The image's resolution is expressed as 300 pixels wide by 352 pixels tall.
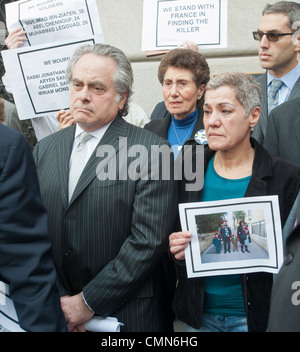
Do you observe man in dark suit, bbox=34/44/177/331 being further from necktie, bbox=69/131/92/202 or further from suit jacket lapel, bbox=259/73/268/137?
suit jacket lapel, bbox=259/73/268/137

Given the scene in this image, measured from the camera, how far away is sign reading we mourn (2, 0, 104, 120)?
2.97 m

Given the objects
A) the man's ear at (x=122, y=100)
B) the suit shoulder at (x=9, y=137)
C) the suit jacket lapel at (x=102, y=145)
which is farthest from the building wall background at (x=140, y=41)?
the suit shoulder at (x=9, y=137)

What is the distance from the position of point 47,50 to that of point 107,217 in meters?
1.20

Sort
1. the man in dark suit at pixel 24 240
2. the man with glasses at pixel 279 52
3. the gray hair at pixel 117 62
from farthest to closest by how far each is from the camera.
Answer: the man with glasses at pixel 279 52
the gray hair at pixel 117 62
the man in dark suit at pixel 24 240

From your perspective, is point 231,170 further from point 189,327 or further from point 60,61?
point 60,61

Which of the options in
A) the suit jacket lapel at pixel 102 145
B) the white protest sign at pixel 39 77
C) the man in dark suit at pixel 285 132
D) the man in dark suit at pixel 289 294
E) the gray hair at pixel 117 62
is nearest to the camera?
the man in dark suit at pixel 289 294

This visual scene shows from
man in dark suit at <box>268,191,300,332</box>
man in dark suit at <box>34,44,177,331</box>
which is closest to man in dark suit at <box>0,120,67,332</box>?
man in dark suit at <box>34,44,177,331</box>

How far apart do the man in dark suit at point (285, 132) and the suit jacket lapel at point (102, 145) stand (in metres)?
0.84

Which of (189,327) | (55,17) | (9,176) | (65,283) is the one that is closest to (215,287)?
(189,327)

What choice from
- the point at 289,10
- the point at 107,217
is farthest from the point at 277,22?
the point at 107,217

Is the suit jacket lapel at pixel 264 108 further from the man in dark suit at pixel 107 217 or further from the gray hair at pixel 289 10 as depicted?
the man in dark suit at pixel 107 217

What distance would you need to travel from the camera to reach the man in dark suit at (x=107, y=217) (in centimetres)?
227

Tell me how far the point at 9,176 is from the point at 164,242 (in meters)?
0.87

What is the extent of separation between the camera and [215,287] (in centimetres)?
230
